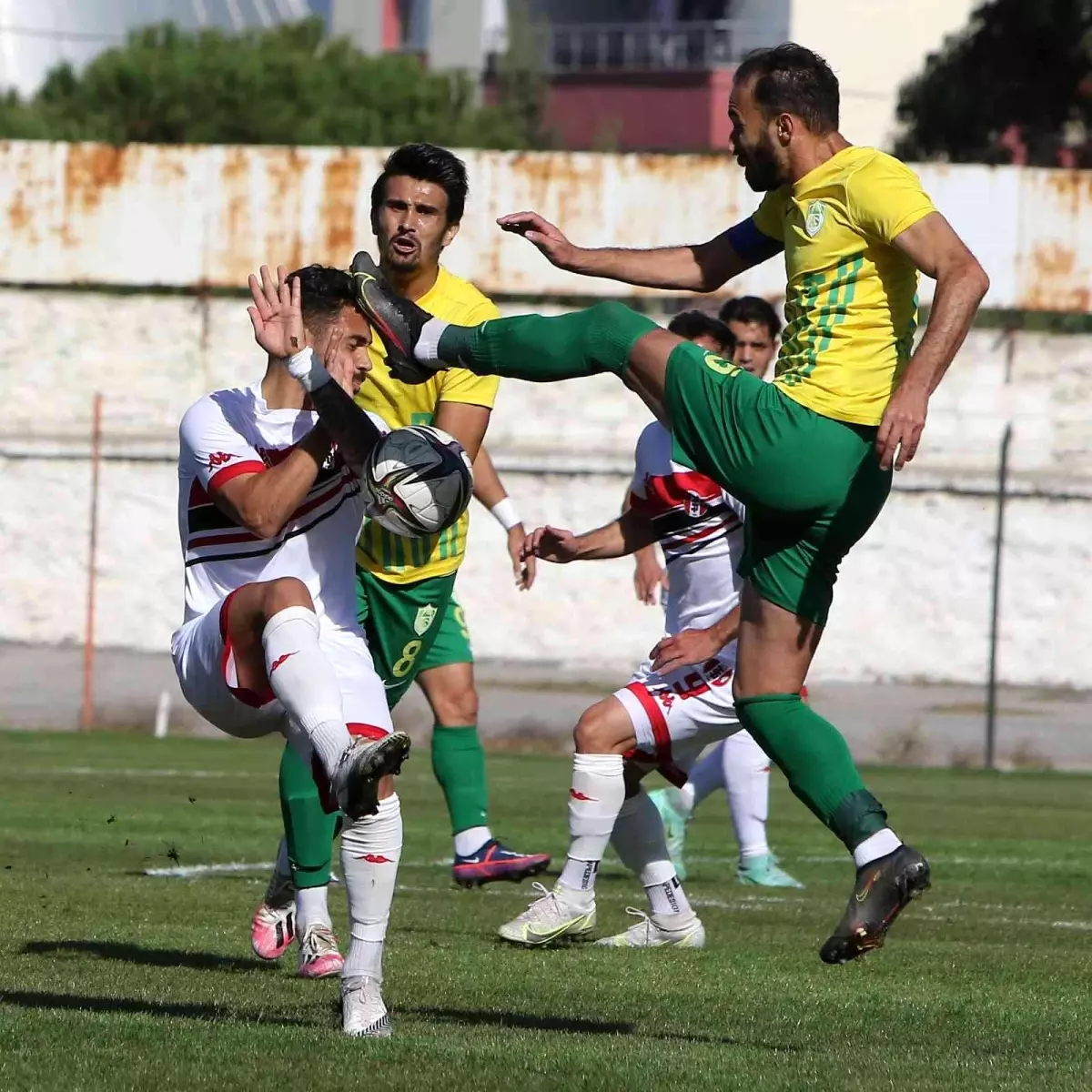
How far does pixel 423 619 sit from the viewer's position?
7621mm

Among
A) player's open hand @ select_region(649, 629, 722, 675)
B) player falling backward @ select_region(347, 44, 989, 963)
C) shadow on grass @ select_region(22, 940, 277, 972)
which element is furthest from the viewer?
player's open hand @ select_region(649, 629, 722, 675)

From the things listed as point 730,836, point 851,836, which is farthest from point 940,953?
point 730,836

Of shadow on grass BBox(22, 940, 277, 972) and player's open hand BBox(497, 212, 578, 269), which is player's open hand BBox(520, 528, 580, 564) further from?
shadow on grass BBox(22, 940, 277, 972)

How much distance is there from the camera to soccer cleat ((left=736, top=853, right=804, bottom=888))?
32.6 feet

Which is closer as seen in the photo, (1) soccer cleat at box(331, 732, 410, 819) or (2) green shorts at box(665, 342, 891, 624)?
(1) soccer cleat at box(331, 732, 410, 819)

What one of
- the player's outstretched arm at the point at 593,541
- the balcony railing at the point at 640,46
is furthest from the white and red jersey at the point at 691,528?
the balcony railing at the point at 640,46

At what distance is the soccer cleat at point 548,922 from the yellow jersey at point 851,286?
7.79 feet

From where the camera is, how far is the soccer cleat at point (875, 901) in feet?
17.5

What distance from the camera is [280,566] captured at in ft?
20.3

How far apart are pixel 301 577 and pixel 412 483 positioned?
0.47 meters

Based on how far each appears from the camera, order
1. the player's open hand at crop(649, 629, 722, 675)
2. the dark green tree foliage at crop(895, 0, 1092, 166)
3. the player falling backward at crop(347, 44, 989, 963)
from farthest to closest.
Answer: the dark green tree foliage at crop(895, 0, 1092, 166)
the player's open hand at crop(649, 629, 722, 675)
the player falling backward at crop(347, 44, 989, 963)

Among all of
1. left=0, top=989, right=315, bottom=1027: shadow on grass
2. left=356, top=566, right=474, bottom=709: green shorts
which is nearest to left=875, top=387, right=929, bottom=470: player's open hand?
left=0, top=989, right=315, bottom=1027: shadow on grass

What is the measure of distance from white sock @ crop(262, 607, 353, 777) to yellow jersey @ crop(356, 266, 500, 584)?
184cm

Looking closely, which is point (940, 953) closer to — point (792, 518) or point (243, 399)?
point (792, 518)
